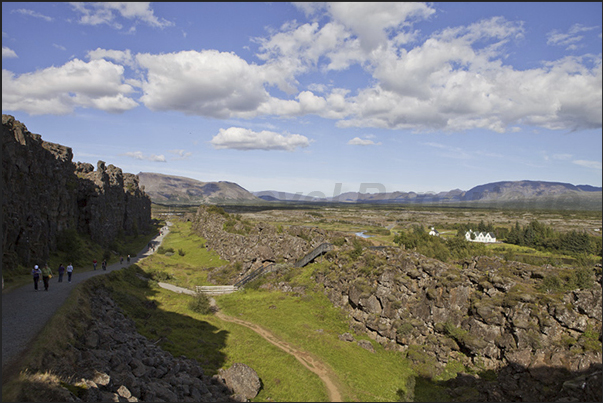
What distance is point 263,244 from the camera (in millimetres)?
55969

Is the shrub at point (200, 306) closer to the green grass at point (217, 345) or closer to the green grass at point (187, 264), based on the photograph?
the green grass at point (217, 345)

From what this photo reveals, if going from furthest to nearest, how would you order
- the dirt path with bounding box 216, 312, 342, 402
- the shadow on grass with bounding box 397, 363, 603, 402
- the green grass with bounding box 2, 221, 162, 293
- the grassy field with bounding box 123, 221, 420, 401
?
the green grass with bounding box 2, 221, 162, 293 → the grassy field with bounding box 123, 221, 420, 401 → the dirt path with bounding box 216, 312, 342, 402 → the shadow on grass with bounding box 397, 363, 603, 402

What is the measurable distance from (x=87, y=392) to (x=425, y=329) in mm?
26537

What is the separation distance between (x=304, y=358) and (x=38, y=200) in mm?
39383

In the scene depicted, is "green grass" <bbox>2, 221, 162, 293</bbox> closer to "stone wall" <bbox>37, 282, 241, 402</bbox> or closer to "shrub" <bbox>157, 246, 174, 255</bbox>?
"shrub" <bbox>157, 246, 174, 255</bbox>

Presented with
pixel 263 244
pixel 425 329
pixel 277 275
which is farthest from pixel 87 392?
pixel 263 244

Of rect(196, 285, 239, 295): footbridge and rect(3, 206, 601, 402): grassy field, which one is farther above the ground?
rect(3, 206, 601, 402): grassy field

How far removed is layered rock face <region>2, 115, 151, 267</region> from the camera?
32438mm

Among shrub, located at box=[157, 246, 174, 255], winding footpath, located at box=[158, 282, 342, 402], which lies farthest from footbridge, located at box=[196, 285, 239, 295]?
shrub, located at box=[157, 246, 174, 255]

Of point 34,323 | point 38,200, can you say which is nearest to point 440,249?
point 34,323

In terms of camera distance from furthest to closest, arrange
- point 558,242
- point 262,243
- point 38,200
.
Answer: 1. point 558,242
2. point 262,243
3. point 38,200

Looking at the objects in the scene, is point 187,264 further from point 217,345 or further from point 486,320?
point 486,320

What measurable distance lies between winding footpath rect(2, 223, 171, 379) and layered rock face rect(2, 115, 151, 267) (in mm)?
8195

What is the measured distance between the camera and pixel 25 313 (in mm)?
19859
